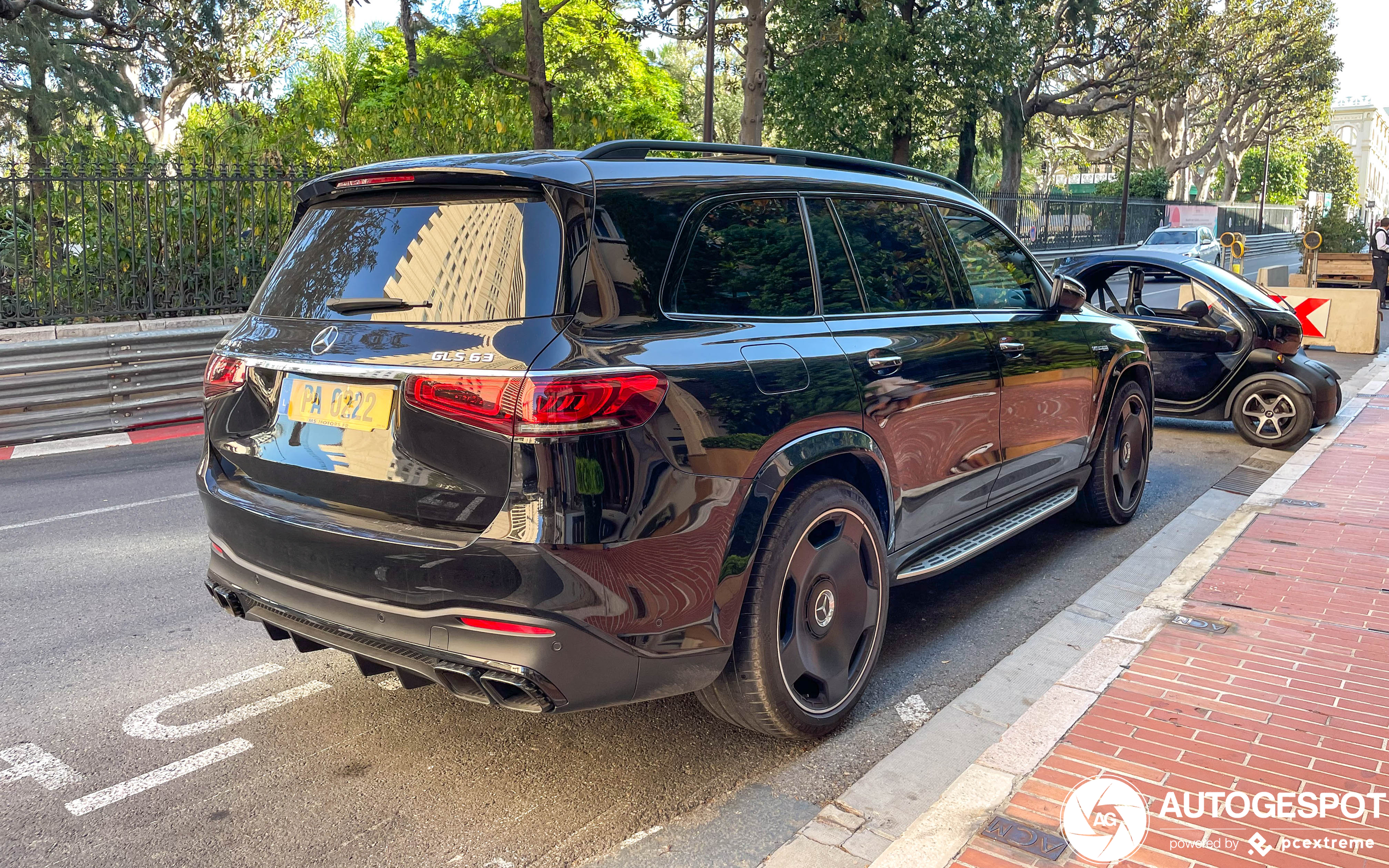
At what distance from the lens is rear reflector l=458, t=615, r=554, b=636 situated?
9.39ft

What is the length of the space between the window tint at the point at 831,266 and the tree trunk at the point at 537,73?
15.8 meters

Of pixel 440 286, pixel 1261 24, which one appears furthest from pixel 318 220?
pixel 1261 24

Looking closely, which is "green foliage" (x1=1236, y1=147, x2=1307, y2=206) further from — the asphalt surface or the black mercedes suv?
the asphalt surface

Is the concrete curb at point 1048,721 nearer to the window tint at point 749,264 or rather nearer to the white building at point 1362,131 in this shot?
the window tint at point 749,264

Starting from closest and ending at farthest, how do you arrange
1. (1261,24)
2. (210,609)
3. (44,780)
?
(44,780) < (210,609) < (1261,24)

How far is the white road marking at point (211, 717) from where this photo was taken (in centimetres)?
377

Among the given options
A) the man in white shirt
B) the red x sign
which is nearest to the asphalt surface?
the red x sign

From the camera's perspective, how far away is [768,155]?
396 centimetres

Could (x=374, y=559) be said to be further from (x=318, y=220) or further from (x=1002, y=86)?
(x=1002, y=86)

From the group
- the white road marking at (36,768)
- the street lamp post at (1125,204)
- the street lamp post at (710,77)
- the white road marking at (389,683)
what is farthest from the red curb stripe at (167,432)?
the street lamp post at (1125,204)

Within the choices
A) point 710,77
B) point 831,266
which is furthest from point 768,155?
point 710,77

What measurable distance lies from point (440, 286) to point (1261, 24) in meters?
51.5

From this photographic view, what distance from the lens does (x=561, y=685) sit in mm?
2906

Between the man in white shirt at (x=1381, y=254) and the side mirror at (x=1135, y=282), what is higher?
the man in white shirt at (x=1381, y=254)
